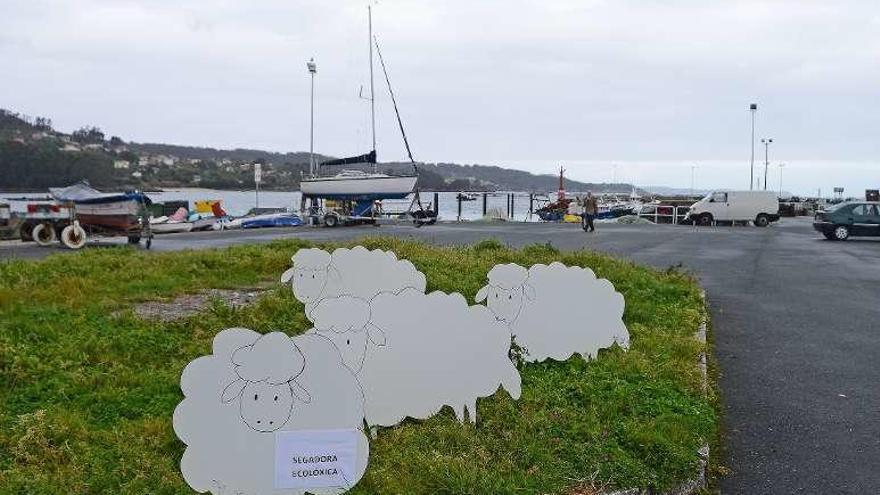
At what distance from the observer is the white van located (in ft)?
122

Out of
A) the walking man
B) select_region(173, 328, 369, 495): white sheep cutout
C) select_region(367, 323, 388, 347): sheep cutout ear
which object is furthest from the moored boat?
select_region(173, 328, 369, 495): white sheep cutout

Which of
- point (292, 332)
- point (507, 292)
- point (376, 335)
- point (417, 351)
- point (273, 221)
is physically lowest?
point (292, 332)

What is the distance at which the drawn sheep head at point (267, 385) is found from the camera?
3875mm

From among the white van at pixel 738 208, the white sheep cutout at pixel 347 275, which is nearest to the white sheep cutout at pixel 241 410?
the white sheep cutout at pixel 347 275

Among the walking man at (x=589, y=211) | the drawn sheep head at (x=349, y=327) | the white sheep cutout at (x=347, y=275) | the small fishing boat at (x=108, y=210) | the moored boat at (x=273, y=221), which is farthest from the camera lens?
the moored boat at (x=273, y=221)

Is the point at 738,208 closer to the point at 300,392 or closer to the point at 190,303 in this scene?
the point at 190,303

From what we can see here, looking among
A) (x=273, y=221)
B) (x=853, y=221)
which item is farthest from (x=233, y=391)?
(x=273, y=221)

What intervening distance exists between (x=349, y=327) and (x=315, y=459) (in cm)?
122

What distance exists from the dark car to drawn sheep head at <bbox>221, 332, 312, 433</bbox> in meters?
27.8

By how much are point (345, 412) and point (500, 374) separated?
1689mm

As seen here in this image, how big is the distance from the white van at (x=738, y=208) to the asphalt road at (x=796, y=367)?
18.5 meters

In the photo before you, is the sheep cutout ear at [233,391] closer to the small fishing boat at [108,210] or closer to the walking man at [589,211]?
the small fishing boat at [108,210]

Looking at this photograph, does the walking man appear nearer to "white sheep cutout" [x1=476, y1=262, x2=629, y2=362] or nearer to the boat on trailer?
the boat on trailer

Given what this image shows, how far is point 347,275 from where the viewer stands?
24.0 ft
